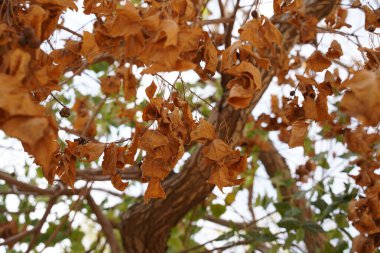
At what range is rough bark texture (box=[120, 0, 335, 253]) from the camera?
218cm

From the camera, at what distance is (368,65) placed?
3.86 ft

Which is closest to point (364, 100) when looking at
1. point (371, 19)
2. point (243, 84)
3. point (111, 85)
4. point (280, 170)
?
point (243, 84)

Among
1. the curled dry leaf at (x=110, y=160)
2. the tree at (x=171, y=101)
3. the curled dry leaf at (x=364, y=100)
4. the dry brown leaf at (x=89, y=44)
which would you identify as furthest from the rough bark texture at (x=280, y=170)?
the curled dry leaf at (x=364, y=100)

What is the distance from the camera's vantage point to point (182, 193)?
225cm

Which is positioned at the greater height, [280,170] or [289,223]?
[280,170]

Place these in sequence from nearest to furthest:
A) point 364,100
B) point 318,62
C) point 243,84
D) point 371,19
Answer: point 364,100 → point 243,84 → point 318,62 → point 371,19

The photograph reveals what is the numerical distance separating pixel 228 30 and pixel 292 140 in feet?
3.32

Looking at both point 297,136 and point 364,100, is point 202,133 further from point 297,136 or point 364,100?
point 364,100

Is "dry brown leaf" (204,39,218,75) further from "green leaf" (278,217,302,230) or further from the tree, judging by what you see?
"green leaf" (278,217,302,230)

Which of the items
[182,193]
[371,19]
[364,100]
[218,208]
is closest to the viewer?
[364,100]

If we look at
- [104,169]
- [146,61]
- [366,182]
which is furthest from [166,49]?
[366,182]

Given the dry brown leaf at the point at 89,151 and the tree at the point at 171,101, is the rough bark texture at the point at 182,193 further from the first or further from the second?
the dry brown leaf at the point at 89,151

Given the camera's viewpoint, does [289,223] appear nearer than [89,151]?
No

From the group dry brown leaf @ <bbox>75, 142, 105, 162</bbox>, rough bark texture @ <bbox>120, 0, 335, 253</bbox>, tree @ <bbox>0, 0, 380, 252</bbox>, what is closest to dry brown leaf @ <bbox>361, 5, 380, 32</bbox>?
tree @ <bbox>0, 0, 380, 252</bbox>
